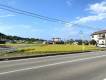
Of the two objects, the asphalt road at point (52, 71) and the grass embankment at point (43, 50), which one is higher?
the grass embankment at point (43, 50)

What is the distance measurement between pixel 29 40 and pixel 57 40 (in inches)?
906

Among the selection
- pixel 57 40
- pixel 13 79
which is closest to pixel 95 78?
pixel 13 79

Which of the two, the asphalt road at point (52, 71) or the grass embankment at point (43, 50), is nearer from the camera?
the asphalt road at point (52, 71)

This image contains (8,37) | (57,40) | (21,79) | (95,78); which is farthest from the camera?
(8,37)

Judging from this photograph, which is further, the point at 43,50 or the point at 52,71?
the point at 43,50

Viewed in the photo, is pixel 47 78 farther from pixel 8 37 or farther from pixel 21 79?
pixel 8 37

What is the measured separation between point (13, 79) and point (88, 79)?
10.2 feet

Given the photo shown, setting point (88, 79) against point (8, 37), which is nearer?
point (88, 79)

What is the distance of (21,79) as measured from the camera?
10.5 meters

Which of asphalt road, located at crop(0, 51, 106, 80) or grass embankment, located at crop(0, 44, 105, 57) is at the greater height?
grass embankment, located at crop(0, 44, 105, 57)

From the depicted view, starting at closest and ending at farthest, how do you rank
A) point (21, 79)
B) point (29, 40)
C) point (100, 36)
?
point (21, 79), point (29, 40), point (100, 36)

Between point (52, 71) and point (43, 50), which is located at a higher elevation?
point (43, 50)

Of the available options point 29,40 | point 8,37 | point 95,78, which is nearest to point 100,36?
point 29,40

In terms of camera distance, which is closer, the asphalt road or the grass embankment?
the asphalt road
